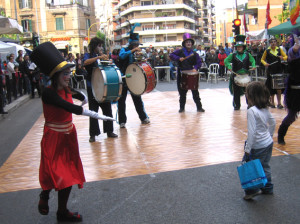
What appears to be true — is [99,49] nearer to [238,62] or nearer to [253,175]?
[253,175]

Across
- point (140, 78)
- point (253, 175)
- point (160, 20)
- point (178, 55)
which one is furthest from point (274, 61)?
point (160, 20)

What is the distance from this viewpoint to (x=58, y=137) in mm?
3893

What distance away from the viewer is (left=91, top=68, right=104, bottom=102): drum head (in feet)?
23.4

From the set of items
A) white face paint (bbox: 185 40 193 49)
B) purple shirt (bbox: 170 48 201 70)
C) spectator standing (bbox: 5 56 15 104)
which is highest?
white face paint (bbox: 185 40 193 49)

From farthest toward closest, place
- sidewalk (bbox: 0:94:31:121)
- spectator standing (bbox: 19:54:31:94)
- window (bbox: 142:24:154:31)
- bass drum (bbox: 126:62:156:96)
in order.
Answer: window (bbox: 142:24:154:31) → spectator standing (bbox: 19:54:31:94) → sidewalk (bbox: 0:94:31:121) → bass drum (bbox: 126:62:156:96)

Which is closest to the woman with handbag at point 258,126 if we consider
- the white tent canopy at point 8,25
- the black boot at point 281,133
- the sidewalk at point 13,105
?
the black boot at point 281,133

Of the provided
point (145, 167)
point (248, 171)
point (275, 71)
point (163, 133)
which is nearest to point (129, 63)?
point (163, 133)

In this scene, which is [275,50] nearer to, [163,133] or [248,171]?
[163,133]

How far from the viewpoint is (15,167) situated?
621 centimetres

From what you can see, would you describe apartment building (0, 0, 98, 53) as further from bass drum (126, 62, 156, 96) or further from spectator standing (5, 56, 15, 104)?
bass drum (126, 62, 156, 96)

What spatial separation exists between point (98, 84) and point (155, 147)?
5.13 ft

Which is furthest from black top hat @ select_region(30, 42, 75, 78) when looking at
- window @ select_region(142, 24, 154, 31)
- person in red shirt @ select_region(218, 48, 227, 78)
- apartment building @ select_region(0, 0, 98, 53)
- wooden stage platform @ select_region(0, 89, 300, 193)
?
window @ select_region(142, 24, 154, 31)

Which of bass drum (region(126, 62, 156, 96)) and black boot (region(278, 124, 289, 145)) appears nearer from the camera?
black boot (region(278, 124, 289, 145))

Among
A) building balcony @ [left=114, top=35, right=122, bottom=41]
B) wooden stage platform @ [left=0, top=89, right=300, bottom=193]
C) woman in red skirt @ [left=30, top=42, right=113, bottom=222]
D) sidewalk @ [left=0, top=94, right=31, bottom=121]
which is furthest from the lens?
building balcony @ [left=114, top=35, right=122, bottom=41]
